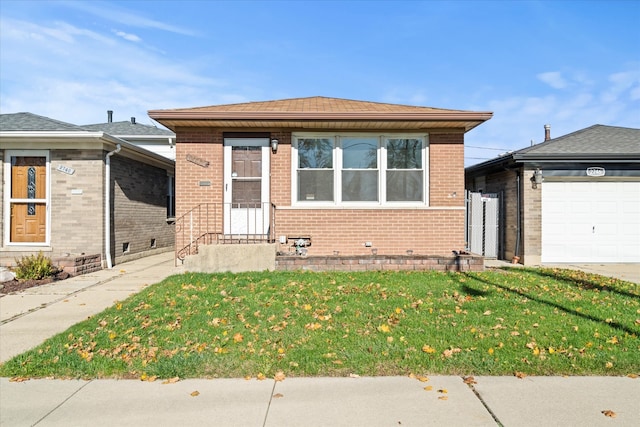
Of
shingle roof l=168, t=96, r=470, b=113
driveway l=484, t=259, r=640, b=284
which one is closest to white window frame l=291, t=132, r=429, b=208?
shingle roof l=168, t=96, r=470, b=113

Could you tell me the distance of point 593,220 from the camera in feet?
36.3

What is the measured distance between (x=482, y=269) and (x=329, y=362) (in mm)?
Result: 5517

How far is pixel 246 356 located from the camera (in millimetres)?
4102

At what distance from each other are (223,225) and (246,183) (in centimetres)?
111

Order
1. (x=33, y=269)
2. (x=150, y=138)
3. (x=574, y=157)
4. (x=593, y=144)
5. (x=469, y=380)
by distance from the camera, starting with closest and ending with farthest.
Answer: (x=469, y=380) < (x=33, y=269) < (x=574, y=157) < (x=593, y=144) < (x=150, y=138)

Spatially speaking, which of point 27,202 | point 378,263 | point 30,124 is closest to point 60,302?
point 27,202

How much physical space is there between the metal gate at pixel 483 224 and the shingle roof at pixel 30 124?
10277 mm

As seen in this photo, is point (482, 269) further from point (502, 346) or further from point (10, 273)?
point (10, 273)

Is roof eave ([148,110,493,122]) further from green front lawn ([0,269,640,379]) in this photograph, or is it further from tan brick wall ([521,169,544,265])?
green front lawn ([0,269,640,379])

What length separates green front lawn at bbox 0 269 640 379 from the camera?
3896 mm

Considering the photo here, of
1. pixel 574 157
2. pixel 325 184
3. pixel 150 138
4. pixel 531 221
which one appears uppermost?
pixel 150 138

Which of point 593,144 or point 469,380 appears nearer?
point 469,380

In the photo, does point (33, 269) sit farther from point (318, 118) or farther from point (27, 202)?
point (318, 118)

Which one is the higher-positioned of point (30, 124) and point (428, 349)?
point (30, 124)
